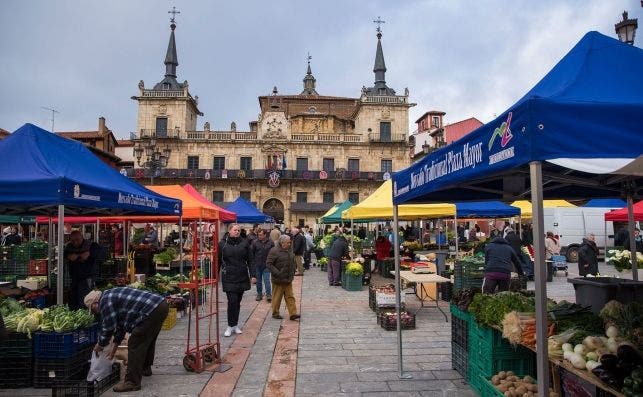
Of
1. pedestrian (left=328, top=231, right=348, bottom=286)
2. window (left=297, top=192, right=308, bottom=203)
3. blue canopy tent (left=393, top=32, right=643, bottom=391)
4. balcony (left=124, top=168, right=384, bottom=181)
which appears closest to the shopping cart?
pedestrian (left=328, top=231, right=348, bottom=286)

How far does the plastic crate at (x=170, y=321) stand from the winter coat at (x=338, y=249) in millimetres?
6291

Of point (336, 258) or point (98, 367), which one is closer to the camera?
point (98, 367)

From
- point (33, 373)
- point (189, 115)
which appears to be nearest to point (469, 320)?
point (33, 373)

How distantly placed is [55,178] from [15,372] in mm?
2286

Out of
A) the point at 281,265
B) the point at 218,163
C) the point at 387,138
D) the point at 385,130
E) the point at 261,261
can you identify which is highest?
the point at 385,130

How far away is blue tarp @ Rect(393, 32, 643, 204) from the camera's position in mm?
2756

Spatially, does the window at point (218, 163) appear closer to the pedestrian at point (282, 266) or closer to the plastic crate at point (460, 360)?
the pedestrian at point (282, 266)

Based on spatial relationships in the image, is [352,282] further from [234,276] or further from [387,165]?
[387,165]

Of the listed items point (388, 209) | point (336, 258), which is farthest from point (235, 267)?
point (336, 258)

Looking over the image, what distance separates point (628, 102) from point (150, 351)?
18.0 ft

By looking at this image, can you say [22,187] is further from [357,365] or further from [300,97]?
[300,97]

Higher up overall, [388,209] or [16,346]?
[388,209]

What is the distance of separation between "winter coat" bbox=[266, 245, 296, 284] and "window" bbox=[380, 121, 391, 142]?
142ft

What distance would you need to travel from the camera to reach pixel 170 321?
27.8 ft
